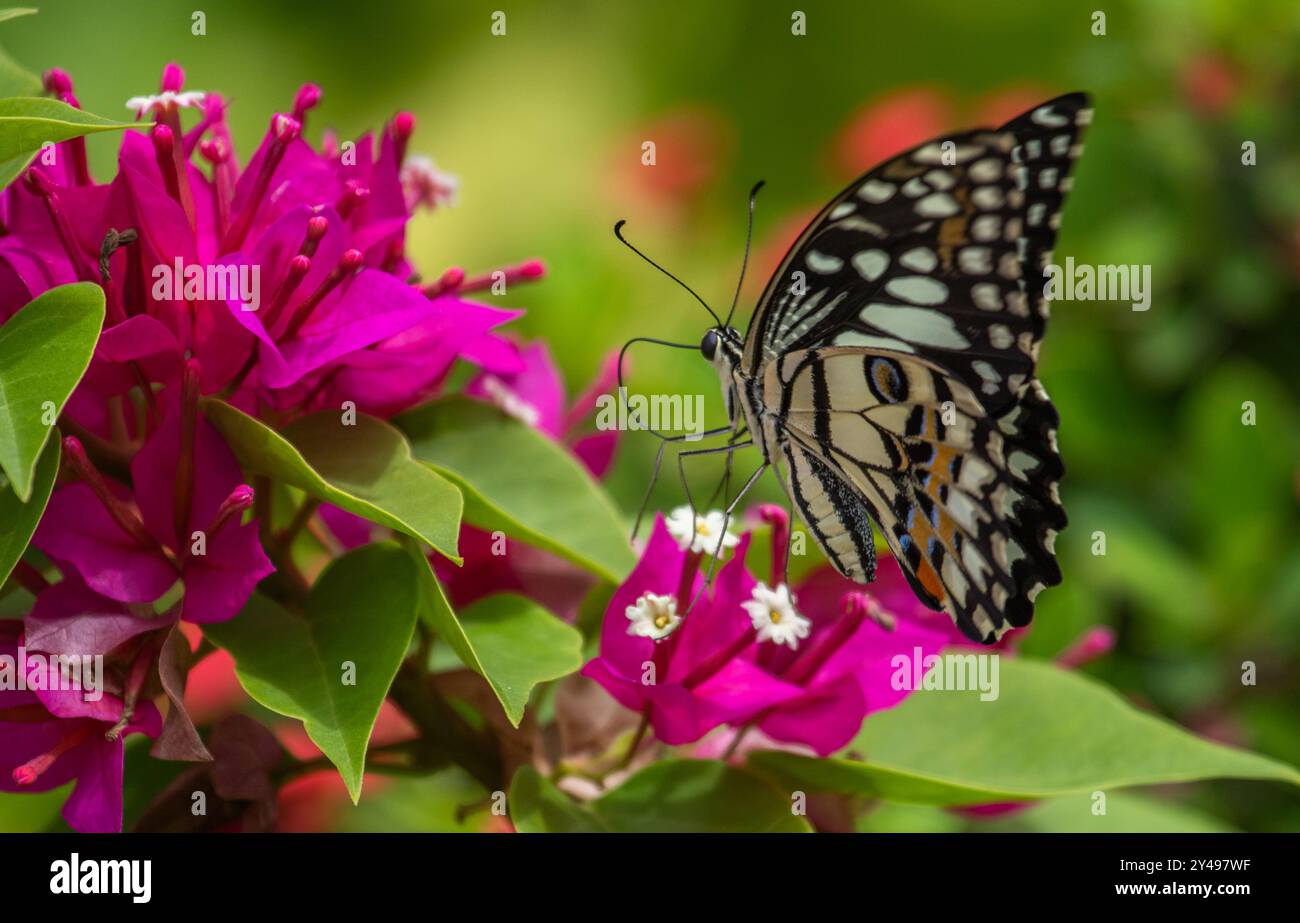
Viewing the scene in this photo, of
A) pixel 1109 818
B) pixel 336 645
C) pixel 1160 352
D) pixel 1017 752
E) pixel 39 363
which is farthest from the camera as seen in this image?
pixel 1160 352

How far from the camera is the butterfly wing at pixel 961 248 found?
83 cm

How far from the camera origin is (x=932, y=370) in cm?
85

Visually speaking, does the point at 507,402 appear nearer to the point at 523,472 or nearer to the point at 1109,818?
the point at 523,472

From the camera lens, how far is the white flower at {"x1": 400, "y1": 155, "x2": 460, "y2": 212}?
0.87m

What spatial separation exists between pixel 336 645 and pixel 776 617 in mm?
236

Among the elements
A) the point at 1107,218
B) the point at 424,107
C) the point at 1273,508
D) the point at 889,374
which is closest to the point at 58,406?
the point at 889,374

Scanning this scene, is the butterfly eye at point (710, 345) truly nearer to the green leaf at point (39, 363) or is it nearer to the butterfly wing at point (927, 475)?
the butterfly wing at point (927, 475)

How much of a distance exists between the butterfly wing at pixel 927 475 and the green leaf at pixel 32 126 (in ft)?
1.51

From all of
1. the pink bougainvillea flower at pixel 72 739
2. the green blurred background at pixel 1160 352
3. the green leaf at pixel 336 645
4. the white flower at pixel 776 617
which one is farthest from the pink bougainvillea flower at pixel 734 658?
the green blurred background at pixel 1160 352

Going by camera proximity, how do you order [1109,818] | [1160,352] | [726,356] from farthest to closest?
[1160,352], [1109,818], [726,356]

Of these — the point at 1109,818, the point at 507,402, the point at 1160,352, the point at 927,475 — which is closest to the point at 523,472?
the point at 507,402

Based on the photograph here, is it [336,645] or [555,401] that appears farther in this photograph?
[555,401]

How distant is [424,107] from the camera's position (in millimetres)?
3270

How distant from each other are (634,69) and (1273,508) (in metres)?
2.36
